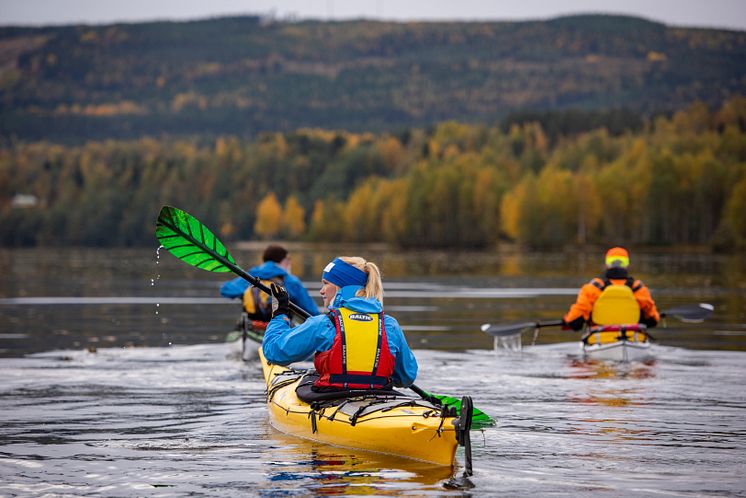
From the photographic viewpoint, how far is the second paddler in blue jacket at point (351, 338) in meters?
11.2

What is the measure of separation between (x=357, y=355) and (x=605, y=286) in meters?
9.62

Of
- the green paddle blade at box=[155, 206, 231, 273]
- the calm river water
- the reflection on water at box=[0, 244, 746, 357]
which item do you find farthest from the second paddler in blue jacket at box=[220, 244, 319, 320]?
the reflection on water at box=[0, 244, 746, 357]

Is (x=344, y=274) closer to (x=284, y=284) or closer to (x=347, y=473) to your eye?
(x=347, y=473)

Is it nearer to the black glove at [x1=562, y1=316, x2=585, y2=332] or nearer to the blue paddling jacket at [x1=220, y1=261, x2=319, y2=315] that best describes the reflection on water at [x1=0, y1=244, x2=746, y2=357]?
the black glove at [x1=562, y1=316, x2=585, y2=332]

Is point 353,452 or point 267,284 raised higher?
point 267,284

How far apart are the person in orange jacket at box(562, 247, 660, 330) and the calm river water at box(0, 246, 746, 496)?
839 mm

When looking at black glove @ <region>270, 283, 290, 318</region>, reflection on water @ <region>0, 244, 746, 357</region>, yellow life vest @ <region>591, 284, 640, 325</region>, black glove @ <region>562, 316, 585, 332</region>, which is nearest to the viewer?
black glove @ <region>270, 283, 290, 318</region>

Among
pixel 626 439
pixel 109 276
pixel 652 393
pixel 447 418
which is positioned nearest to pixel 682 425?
pixel 626 439

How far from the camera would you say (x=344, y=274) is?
11227 millimetres

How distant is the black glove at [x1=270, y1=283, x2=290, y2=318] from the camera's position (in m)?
12.0

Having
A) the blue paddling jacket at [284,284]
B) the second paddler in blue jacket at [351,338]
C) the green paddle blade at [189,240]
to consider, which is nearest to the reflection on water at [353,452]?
the second paddler in blue jacket at [351,338]

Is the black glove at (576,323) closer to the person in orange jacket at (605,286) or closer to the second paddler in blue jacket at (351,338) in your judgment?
the person in orange jacket at (605,286)

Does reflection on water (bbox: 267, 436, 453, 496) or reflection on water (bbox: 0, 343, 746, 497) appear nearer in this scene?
reflection on water (bbox: 267, 436, 453, 496)

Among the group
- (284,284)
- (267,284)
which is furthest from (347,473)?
(267,284)
